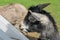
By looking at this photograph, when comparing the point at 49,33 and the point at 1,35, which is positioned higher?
the point at 49,33

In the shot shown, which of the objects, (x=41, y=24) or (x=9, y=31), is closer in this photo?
(x=9, y=31)

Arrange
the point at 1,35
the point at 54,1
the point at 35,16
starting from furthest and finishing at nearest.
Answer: the point at 54,1, the point at 35,16, the point at 1,35

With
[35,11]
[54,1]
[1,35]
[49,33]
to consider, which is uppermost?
[54,1]

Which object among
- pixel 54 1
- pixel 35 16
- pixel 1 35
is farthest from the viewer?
pixel 54 1

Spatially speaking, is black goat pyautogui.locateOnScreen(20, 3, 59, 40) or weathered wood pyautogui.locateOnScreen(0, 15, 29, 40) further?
black goat pyautogui.locateOnScreen(20, 3, 59, 40)

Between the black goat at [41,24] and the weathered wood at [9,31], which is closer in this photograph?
the weathered wood at [9,31]

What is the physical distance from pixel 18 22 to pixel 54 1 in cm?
381

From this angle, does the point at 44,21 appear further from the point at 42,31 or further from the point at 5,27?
the point at 5,27

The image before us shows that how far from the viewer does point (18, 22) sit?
594 cm

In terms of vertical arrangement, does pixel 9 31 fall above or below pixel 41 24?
below

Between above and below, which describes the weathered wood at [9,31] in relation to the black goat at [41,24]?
below

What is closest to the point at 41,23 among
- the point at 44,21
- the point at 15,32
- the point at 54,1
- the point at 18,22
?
the point at 44,21

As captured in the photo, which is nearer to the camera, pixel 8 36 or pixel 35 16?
pixel 8 36

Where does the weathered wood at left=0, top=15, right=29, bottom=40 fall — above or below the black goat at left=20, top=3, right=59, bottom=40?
below
